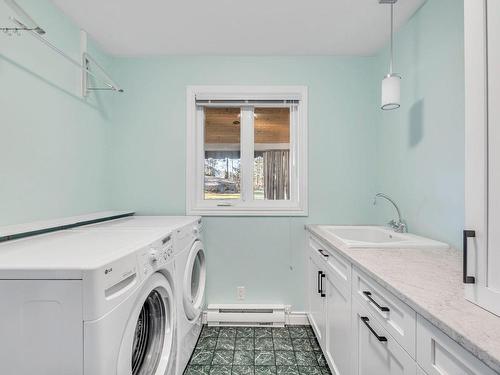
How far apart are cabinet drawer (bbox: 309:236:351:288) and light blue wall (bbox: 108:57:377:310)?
0.44 meters

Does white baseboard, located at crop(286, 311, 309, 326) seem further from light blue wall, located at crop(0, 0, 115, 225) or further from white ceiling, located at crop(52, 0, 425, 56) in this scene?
white ceiling, located at crop(52, 0, 425, 56)

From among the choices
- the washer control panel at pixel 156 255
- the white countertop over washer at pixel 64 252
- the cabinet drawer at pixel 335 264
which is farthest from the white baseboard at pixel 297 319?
the white countertop over washer at pixel 64 252

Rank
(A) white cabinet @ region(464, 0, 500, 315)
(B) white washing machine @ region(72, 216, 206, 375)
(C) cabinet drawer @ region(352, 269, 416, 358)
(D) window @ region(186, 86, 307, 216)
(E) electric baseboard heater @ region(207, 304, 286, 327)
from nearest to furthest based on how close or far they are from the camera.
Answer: (A) white cabinet @ region(464, 0, 500, 315)
(C) cabinet drawer @ region(352, 269, 416, 358)
(B) white washing machine @ region(72, 216, 206, 375)
(E) electric baseboard heater @ region(207, 304, 286, 327)
(D) window @ region(186, 86, 307, 216)

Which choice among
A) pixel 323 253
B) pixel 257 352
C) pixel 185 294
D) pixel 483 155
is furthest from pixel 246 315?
pixel 483 155

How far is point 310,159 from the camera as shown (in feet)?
7.23

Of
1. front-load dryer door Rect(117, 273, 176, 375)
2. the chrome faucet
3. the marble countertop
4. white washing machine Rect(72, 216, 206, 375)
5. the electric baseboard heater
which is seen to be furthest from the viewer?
the electric baseboard heater

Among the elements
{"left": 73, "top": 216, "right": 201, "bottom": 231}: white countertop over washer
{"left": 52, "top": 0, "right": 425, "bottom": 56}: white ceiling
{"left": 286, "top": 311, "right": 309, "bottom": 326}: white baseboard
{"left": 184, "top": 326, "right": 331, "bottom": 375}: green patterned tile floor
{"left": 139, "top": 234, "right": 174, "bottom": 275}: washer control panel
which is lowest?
{"left": 184, "top": 326, "right": 331, "bottom": 375}: green patterned tile floor

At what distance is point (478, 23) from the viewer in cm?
71

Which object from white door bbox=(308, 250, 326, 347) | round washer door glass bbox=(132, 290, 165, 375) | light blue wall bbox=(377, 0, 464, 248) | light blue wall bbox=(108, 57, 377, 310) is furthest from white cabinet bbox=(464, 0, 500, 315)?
light blue wall bbox=(108, 57, 377, 310)

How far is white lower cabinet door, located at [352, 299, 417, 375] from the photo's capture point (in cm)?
85

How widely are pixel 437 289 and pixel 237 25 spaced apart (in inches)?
75.6

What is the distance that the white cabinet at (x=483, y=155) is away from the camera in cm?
67

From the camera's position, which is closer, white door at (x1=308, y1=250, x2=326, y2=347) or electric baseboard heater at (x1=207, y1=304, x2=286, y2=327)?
white door at (x1=308, y1=250, x2=326, y2=347)

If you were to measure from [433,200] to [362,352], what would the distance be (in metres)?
1.00
